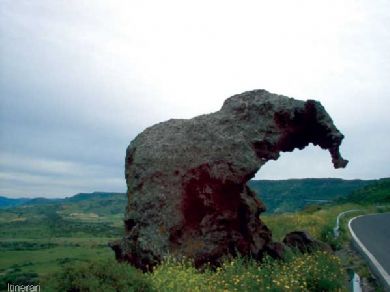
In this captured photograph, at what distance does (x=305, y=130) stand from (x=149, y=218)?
642 centimetres

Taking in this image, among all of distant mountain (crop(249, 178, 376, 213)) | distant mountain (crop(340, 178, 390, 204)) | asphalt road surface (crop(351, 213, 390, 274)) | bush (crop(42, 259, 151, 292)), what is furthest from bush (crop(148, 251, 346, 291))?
distant mountain (crop(249, 178, 376, 213))

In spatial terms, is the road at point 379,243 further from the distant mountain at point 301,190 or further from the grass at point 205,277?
the distant mountain at point 301,190

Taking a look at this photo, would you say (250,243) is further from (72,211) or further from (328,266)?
(72,211)

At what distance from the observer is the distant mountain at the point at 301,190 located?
138 m

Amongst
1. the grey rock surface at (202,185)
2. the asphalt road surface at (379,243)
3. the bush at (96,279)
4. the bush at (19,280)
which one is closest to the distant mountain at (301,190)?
the asphalt road surface at (379,243)

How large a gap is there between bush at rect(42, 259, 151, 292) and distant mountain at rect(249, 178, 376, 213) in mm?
127402

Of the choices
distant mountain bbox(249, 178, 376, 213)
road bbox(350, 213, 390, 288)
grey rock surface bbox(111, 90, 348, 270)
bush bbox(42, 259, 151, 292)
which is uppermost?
distant mountain bbox(249, 178, 376, 213)

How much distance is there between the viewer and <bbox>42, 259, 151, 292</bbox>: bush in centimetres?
807

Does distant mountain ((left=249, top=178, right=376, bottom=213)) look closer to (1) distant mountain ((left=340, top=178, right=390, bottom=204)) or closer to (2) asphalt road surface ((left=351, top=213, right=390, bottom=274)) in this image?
(1) distant mountain ((left=340, top=178, right=390, bottom=204))

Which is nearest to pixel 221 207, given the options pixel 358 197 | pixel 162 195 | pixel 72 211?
pixel 162 195

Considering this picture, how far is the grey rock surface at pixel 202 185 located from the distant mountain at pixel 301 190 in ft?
398

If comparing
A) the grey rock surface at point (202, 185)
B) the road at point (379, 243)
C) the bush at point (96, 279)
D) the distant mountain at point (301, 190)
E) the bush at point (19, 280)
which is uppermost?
the distant mountain at point (301, 190)

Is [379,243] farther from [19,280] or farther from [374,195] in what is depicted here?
A: [374,195]

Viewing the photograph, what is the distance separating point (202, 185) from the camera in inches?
527
